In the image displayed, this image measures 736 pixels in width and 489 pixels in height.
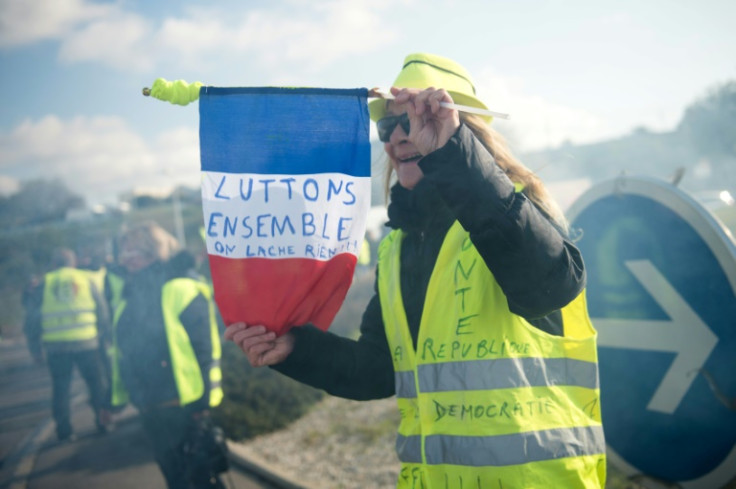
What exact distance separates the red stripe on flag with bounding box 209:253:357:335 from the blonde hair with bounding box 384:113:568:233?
63 centimetres

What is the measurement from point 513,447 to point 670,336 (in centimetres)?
153

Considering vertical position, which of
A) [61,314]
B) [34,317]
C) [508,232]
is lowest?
[34,317]

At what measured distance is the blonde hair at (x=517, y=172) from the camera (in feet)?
5.58

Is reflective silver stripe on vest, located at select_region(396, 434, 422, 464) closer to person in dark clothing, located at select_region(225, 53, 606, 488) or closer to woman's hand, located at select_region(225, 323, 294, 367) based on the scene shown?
person in dark clothing, located at select_region(225, 53, 606, 488)

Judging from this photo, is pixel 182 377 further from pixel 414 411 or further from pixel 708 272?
pixel 708 272

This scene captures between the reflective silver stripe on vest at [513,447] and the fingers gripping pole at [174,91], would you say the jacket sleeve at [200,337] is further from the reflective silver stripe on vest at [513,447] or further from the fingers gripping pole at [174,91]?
the reflective silver stripe on vest at [513,447]

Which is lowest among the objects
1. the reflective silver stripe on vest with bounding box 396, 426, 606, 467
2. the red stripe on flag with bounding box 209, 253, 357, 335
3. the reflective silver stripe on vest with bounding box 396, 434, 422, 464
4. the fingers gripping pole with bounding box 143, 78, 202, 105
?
the reflective silver stripe on vest with bounding box 396, 434, 422, 464

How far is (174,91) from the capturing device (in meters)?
1.82

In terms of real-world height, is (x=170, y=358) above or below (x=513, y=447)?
below

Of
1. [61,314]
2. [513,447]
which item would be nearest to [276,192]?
[513,447]

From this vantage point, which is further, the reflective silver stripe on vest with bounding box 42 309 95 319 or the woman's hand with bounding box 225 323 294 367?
the reflective silver stripe on vest with bounding box 42 309 95 319

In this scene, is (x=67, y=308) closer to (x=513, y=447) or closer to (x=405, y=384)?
(x=405, y=384)

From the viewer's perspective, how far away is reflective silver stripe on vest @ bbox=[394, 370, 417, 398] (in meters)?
1.85

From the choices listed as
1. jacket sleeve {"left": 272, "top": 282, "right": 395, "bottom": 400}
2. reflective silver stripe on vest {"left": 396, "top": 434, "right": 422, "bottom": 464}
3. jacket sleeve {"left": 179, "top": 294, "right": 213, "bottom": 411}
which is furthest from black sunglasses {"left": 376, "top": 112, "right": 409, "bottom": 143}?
jacket sleeve {"left": 179, "top": 294, "right": 213, "bottom": 411}
